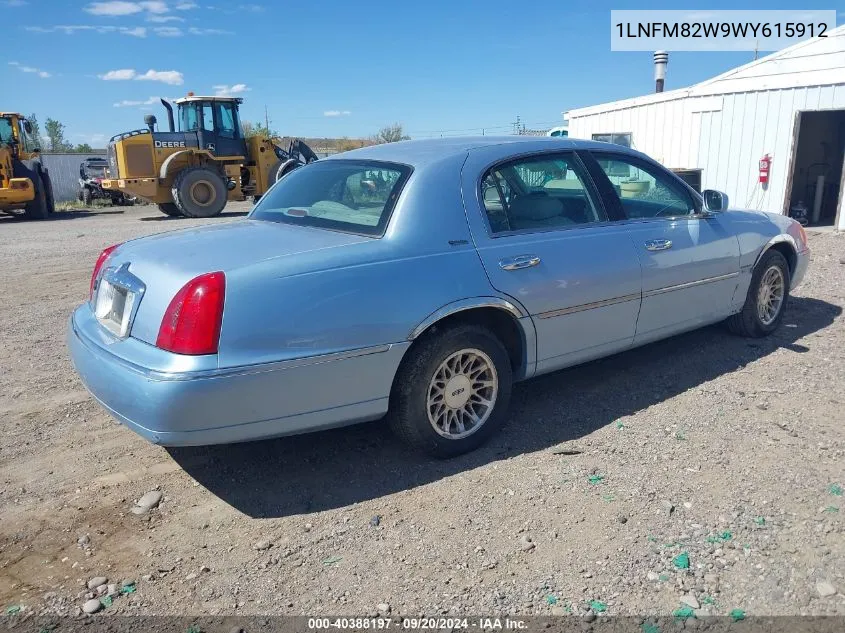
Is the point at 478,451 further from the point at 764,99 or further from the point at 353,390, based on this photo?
the point at 764,99

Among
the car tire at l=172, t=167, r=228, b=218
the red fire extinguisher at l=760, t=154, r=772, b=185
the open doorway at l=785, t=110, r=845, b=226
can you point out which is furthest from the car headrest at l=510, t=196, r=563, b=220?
the car tire at l=172, t=167, r=228, b=218

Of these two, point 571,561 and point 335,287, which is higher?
point 335,287

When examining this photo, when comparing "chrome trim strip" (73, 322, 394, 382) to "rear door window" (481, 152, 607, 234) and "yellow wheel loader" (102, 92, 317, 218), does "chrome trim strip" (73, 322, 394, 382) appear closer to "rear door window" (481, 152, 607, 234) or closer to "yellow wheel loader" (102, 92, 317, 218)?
"rear door window" (481, 152, 607, 234)

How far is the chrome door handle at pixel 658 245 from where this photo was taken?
434 cm

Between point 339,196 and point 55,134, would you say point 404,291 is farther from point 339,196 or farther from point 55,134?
point 55,134

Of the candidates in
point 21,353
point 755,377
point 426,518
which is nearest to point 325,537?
point 426,518

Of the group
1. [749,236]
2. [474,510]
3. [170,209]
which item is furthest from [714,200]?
[170,209]

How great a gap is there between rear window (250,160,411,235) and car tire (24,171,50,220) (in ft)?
60.4

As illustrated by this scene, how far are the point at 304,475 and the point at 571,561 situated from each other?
1.45 m

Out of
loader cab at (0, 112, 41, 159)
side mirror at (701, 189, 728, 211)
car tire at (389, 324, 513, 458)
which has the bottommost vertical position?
car tire at (389, 324, 513, 458)

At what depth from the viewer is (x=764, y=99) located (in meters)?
12.7

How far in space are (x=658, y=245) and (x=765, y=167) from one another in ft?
32.8

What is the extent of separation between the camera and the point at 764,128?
1277 centimetres

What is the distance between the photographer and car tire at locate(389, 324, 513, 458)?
3408 millimetres
